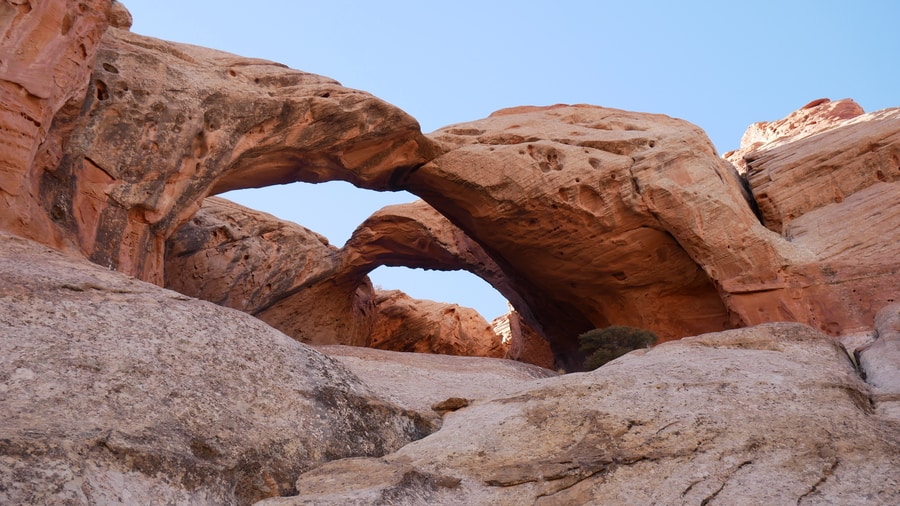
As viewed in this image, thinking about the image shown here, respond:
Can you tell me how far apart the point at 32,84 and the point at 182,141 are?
14.1 ft

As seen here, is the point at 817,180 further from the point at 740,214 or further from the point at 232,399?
the point at 232,399

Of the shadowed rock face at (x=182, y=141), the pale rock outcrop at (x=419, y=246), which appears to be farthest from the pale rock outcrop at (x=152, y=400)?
the pale rock outcrop at (x=419, y=246)

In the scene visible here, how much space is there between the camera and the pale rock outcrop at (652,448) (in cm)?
658

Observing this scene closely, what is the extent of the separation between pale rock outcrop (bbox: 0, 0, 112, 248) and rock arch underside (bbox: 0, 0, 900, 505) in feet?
0.18

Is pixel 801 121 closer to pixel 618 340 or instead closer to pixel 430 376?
pixel 618 340

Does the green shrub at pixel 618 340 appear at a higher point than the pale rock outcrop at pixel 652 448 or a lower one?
higher

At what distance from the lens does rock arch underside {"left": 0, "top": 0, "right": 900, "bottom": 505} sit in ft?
22.6

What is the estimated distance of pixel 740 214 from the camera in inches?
773

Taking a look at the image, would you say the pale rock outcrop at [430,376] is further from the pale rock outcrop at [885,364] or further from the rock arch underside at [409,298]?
the pale rock outcrop at [885,364]

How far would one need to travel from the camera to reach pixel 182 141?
55.2ft

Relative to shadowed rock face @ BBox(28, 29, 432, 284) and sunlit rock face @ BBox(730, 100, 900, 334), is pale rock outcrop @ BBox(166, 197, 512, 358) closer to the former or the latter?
shadowed rock face @ BBox(28, 29, 432, 284)

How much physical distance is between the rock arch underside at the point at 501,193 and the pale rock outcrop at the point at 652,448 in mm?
8615

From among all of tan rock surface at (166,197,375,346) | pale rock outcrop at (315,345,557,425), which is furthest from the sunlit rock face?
tan rock surface at (166,197,375,346)

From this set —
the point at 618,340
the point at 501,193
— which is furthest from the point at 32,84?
the point at 618,340
